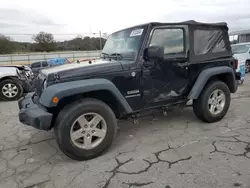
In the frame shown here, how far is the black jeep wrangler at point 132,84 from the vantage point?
2.76 meters

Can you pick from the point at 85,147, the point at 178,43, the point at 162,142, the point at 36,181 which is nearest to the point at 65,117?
the point at 85,147

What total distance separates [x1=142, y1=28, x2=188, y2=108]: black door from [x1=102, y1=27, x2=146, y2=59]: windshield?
22cm

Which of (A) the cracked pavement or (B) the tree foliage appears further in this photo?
(B) the tree foliage

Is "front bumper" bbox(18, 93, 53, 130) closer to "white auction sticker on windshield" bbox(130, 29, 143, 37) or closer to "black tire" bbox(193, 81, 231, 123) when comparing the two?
"white auction sticker on windshield" bbox(130, 29, 143, 37)

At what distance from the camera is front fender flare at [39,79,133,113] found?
Result: 8.50 feet

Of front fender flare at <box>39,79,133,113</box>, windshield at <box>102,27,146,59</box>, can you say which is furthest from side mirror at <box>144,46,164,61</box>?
front fender flare at <box>39,79,133,113</box>

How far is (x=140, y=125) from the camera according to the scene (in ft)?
13.8

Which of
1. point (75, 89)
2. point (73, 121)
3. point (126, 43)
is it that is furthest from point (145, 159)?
point (126, 43)

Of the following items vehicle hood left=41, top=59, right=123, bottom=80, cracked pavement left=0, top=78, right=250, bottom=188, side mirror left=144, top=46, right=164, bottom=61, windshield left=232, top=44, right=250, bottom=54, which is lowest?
cracked pavement left=0, top=78, right=250, bottom=188

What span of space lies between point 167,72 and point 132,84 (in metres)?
0.70

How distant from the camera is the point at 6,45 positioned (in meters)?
19.5

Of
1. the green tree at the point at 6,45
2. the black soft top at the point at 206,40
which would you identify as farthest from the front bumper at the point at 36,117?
the green tree at the point at 6,45

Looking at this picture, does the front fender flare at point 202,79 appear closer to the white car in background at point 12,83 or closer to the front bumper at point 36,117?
the front bumper at point 36,117

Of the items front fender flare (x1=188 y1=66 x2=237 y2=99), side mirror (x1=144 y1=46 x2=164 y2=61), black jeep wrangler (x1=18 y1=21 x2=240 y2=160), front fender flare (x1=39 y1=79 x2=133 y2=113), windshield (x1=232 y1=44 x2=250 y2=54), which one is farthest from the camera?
windshield (x1=232 y1=44 x2=250 y2=54)
